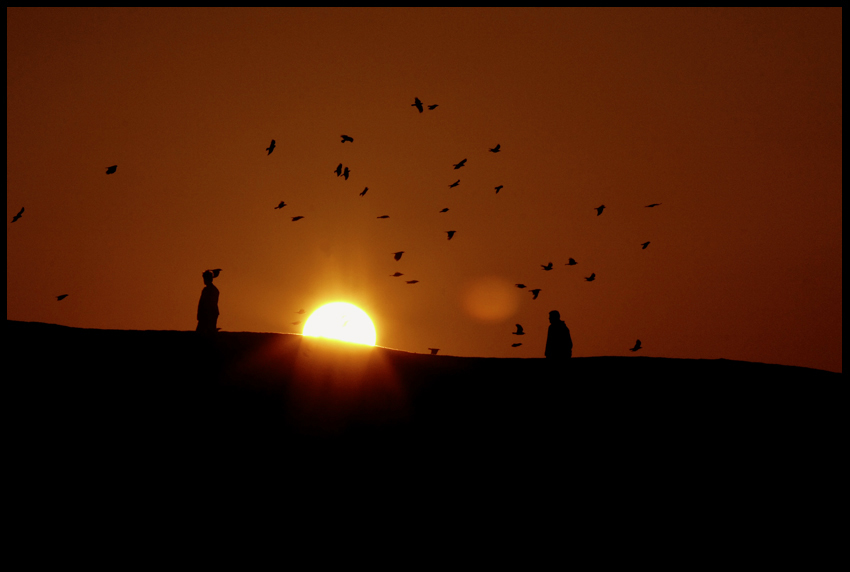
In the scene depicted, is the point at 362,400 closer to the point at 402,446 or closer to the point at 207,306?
the point at 402,446

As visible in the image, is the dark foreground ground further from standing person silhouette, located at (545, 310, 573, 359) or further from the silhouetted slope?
standing person silhouette, located at (545, 310, 573, 359)

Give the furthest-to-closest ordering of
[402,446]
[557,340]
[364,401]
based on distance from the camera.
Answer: [557,340], [364,401], [402,446]

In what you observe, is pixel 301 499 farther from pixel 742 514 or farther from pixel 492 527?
pixel 742 514

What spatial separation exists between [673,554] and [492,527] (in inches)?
91.0

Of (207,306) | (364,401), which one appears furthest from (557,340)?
(207,306)

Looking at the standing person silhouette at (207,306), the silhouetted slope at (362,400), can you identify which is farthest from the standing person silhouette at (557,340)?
the standing person silhouette at (207,306)

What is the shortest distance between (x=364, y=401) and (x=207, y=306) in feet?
12.7

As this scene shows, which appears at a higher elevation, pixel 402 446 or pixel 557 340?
pixel 557 340

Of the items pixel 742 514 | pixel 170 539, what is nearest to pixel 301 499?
pixel 170 539

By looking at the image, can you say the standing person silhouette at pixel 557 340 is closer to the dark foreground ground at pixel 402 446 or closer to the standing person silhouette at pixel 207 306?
the dark foreground ground at pixel 402 446

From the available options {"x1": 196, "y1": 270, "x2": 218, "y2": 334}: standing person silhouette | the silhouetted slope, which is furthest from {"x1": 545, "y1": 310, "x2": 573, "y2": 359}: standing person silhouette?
{"x1": 196, "y1": 270, "x2": 218, "y2": 334}: standing person silhouette

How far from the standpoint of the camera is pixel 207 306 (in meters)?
12.7

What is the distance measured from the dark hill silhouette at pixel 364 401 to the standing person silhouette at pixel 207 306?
0.93 meters

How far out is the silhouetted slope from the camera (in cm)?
945
